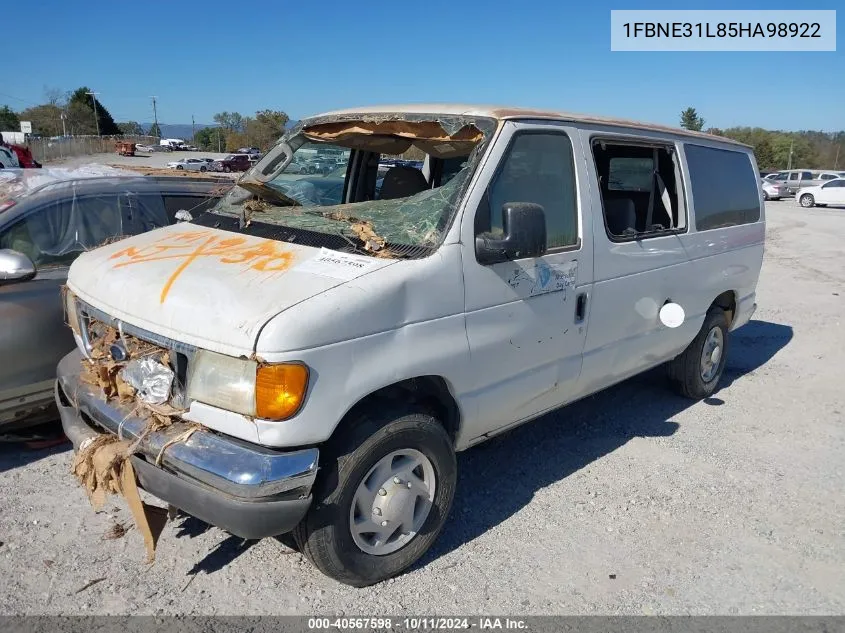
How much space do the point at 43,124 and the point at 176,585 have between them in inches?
3340

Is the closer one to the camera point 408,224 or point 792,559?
point 408,224

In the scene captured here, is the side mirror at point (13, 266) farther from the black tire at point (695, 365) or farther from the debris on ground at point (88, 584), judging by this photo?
the black tire at point (695, 365)

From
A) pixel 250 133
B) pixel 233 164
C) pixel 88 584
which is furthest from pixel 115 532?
pixel 250 133

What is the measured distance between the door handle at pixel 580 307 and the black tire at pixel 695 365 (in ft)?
6.51

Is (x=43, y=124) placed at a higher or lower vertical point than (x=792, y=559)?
higher

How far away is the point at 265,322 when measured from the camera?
8.25 ft

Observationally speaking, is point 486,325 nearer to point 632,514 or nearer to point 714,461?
point 632,514

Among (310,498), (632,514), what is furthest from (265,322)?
(632,514)

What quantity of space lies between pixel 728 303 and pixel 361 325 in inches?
164

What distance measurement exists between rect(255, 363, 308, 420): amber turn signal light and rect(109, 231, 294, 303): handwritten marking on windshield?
22.1 inches

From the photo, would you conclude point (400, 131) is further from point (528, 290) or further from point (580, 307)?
point (580, 307)

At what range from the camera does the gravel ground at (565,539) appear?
307 centimetres

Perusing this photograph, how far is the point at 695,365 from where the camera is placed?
5.50 metres

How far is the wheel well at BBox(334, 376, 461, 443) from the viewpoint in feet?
9.82
